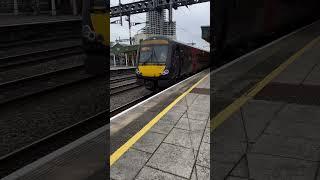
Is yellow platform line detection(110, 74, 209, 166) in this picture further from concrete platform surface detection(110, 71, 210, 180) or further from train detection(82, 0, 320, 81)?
train detection(82, 0, 320, 81)

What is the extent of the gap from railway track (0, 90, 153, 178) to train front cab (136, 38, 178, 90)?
297 inches

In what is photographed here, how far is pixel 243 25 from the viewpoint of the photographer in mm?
24688

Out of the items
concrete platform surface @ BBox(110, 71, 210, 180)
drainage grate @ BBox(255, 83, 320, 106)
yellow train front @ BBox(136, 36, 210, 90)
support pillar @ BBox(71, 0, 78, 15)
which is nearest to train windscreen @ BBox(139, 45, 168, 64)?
yellow train front @ BBox(136, 36, 210, 90)

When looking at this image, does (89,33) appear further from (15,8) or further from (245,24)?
(15,8)

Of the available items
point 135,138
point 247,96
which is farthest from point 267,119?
point 135,138

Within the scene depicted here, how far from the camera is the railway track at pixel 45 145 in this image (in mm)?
6911

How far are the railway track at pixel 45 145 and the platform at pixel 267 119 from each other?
10.3 ft

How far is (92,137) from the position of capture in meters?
7.10

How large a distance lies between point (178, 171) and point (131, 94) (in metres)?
13.4

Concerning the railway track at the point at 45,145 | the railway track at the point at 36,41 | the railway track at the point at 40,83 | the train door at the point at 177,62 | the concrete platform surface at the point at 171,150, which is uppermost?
the railway track at the point at 36,41

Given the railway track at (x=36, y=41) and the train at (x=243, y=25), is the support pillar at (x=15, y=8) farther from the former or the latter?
the train at (x=243, y=25)

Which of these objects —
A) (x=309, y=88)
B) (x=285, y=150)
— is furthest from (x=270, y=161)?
(x=309, y=88)

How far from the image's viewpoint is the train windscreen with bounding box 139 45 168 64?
58.4ft

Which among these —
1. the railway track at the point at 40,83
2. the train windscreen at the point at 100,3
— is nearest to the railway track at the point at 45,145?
the railway track at the point at 40,83
